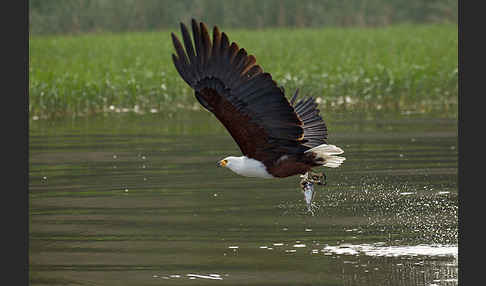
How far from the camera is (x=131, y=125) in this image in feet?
64.0

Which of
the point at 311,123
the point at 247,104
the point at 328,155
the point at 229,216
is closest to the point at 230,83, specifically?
the point at 247,104

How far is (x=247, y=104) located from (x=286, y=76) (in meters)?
16.0

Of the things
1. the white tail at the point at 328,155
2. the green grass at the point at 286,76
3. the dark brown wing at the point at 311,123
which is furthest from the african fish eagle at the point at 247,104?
the green grass at the point at 286,76

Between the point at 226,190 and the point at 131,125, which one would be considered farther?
the point at 131,125

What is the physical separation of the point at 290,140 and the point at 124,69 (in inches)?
700

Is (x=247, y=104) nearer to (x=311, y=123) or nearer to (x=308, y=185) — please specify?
(x=308, y=185)

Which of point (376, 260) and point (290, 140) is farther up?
point (290, 140)

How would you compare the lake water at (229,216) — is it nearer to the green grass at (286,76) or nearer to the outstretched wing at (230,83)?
the outstretched wing at (230,83)

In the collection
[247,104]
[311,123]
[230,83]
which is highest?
[230,83]

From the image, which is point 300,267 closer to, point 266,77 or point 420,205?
point 266,77

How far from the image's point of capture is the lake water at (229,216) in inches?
340

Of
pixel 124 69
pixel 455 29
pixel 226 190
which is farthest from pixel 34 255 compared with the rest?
pixel 455 29

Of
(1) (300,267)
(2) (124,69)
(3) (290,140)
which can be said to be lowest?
(1) (300,267)

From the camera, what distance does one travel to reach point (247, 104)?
8.50 metres
